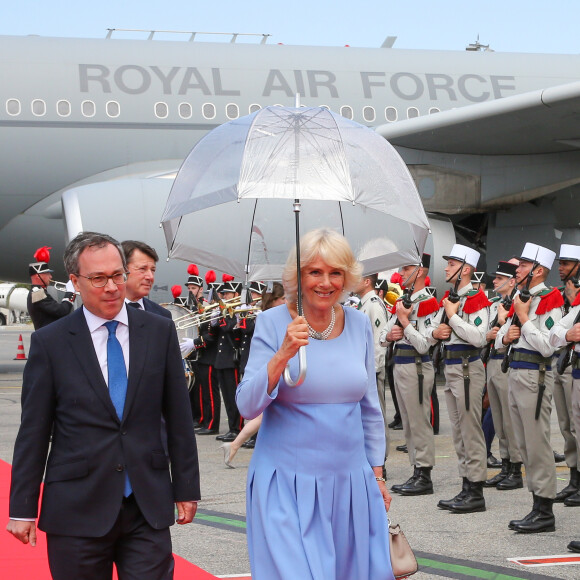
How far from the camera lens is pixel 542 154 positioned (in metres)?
15.3

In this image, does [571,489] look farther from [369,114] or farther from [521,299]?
[369,114]

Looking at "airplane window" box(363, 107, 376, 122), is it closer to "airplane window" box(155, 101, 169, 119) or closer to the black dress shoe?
"airplane window" box(155, 101, 169, 119)

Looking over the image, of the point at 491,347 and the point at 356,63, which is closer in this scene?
the point at 491,347

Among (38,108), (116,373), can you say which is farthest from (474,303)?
(38,108)

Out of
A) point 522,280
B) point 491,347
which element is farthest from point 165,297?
point 522,280

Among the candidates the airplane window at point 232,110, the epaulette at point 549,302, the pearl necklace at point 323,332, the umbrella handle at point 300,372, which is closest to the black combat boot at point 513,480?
the epaulette at point 549,302

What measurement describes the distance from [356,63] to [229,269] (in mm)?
10984

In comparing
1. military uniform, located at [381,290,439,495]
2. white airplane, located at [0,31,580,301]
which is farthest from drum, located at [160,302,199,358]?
white airplane, located at [0,31,580,301]

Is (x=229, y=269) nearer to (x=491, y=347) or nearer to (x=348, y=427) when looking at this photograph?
(x=348, y=427)

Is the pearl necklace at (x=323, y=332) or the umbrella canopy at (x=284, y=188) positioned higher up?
the umbrella canopy at (x=284, y=188)

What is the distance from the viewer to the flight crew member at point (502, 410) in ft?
24.9

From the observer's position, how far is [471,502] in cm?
677

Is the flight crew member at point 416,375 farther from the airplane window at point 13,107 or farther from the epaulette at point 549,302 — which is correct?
the airplane window at point 13,107

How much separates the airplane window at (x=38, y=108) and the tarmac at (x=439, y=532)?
6440 mm
